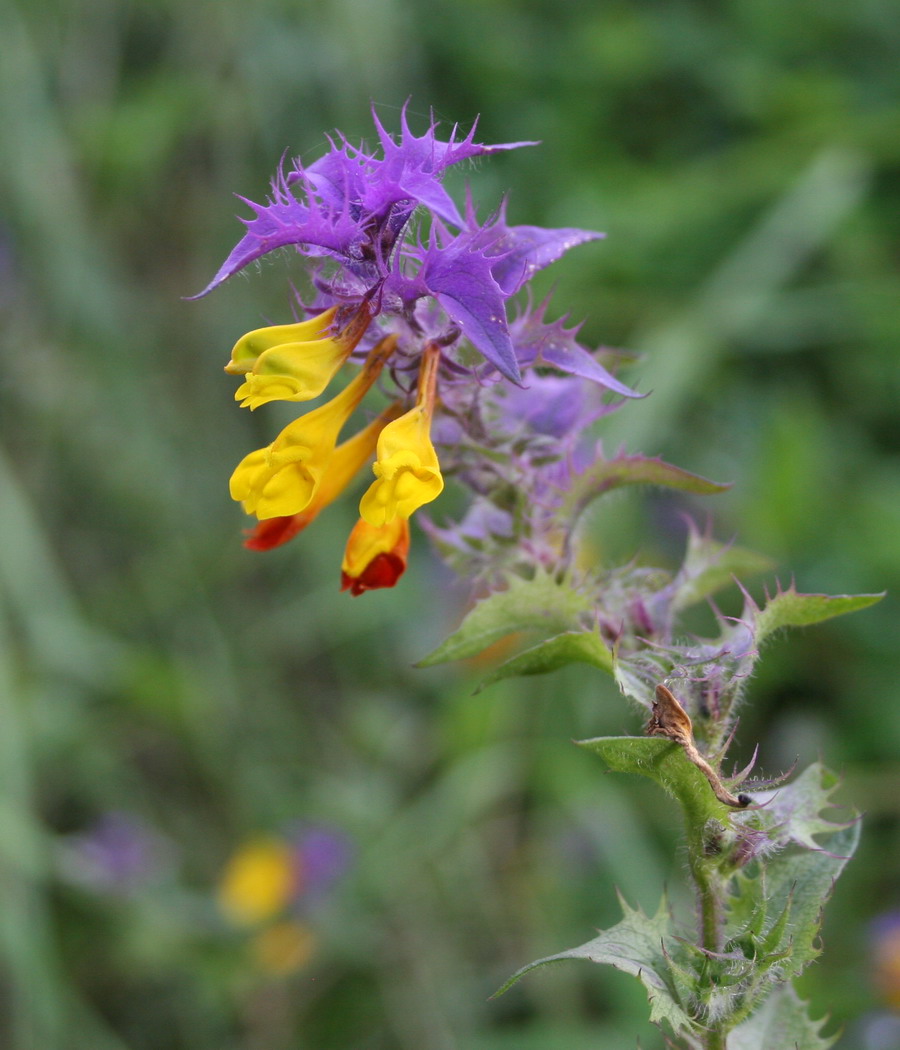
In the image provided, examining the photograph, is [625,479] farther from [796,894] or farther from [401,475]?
[796,894]

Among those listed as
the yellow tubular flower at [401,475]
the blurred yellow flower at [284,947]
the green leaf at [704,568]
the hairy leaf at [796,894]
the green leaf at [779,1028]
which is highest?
the yellow tubular flower at [401,475]

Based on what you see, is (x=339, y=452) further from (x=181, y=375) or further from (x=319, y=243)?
(x=181, y=375)

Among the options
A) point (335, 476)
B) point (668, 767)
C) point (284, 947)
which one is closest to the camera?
point (668, 767)

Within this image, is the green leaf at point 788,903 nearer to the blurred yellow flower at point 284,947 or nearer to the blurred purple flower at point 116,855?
the blurred yellow flower at point 284,947

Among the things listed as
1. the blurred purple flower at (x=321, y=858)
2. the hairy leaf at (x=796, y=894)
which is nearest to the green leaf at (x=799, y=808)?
the hairy leaf at (x=796, y=894)

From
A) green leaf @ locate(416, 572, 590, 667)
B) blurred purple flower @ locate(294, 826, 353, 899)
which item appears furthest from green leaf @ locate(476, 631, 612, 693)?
blurred purple flower @ locate(294, 826, 353, 899)

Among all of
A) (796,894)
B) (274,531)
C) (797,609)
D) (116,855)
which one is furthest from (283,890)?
(797,609)
